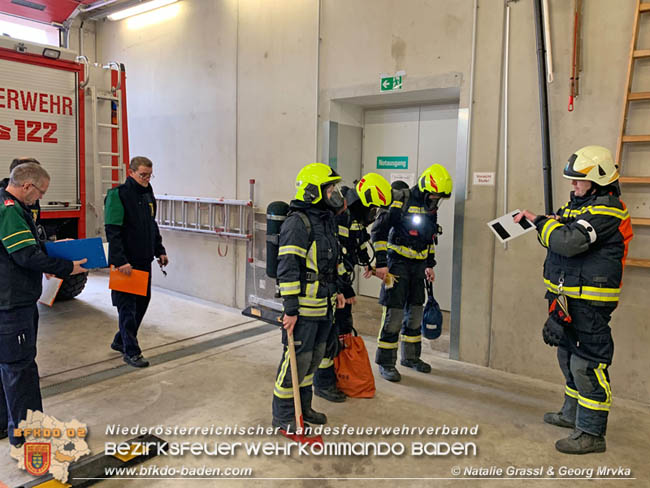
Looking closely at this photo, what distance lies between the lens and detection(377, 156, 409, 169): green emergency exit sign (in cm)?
645

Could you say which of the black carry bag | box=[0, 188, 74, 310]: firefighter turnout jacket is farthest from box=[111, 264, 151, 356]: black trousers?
the black carry bag

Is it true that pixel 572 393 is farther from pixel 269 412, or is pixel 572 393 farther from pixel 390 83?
pixel 390 83

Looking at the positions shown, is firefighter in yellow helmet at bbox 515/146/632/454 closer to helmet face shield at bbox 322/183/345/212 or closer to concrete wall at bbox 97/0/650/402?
concrete wall at bbox 97/0/650/402

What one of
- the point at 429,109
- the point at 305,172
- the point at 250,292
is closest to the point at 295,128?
the point at 429,109

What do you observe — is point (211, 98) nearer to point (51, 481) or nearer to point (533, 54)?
point (533, 54)

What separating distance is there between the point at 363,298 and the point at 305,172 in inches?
151

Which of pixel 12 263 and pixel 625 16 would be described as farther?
pixel 625 16

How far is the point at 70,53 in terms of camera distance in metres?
5.91

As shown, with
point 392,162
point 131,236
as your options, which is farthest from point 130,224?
point 392,162

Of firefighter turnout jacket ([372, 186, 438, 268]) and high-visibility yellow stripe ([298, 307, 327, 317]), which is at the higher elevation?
firefighter turnout jacket ([372, 186, 438, 268])

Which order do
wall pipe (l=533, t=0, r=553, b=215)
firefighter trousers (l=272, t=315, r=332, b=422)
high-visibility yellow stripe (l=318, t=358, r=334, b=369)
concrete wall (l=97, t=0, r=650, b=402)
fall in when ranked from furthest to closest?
1. wall pipe (l=533, t=0, r=553, b=215)
2. concrete wall (l=97, t=0, r=650, b=402)
3. high-visibility yellow stripe (l=318, t=358, r=334, b=369)
4. firefighter trousers (l=272, t=315, r=332, b=422)

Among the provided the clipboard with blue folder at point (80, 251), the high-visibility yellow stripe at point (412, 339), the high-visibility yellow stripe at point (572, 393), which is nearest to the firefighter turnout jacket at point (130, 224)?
the clipboard with blue folder at point (80, 251)

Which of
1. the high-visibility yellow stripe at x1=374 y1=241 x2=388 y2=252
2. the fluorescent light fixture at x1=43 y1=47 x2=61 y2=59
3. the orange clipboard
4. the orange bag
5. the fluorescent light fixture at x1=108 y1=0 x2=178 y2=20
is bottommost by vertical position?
the orange bag

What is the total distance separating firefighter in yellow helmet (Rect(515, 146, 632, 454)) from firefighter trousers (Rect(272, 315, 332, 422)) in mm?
1574
